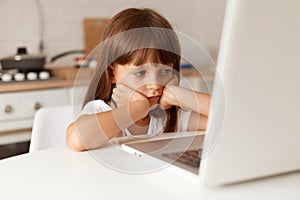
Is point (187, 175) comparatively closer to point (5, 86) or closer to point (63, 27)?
point (5, 86)

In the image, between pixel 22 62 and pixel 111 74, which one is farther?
pixel 22 62

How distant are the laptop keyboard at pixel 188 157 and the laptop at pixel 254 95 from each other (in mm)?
105

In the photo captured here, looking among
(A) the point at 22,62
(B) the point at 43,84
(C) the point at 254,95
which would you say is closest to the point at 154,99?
(C) the point at 254,95

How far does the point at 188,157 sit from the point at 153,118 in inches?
9.9

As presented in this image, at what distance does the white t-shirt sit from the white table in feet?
0.59

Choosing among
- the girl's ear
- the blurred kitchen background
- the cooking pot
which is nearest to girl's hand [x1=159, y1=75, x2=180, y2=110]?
the girl's ear

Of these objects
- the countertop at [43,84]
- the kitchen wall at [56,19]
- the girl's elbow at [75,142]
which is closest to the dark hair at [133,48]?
the girl's elbow at [75,142]

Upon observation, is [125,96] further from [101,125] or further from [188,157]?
[188,157]

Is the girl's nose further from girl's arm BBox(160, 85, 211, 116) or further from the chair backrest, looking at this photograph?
the chair backrest

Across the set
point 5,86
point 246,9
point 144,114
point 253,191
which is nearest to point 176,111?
point 144,114

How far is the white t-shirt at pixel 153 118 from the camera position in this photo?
78 cm

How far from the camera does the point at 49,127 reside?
3.13 ft

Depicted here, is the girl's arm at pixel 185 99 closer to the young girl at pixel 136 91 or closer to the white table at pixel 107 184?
the young girl at pixel 136 91

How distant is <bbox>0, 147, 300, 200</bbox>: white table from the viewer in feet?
1.54
